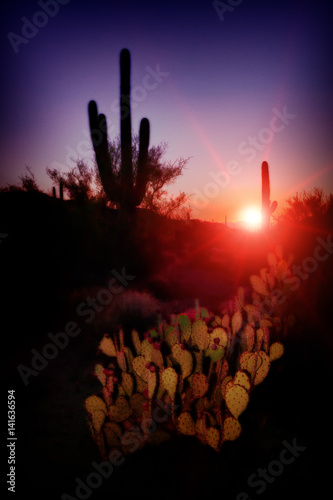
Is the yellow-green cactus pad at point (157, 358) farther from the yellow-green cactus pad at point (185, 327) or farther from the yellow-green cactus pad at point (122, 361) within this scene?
the yellow-green cactus pad at point (185, 327)

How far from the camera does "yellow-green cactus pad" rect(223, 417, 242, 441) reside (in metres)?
2.10

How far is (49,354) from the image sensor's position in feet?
14.1

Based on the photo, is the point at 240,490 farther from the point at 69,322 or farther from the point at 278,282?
the point at 69,322

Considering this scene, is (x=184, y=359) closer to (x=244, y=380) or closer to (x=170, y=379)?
(x=170, y=379)

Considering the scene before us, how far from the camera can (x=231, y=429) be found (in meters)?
2.12

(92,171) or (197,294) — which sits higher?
(92,171)

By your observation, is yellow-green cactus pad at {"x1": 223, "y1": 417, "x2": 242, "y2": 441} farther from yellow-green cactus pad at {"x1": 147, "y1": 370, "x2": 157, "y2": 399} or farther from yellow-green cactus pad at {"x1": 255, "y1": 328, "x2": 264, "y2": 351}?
yellow-green cactus pad at {"x1": 255, "y1": 328, "x2": 264, "y2": 351}

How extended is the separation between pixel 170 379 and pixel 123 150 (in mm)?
7335

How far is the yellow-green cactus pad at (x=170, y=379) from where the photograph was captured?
2244mm

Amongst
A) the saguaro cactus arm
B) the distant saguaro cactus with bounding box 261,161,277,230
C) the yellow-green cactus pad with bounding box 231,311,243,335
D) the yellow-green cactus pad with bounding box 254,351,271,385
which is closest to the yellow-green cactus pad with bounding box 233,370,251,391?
the yellow-green cactus pad with bounding box 254,351,271,385

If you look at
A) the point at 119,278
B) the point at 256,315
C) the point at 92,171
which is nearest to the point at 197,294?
the point at 119,278

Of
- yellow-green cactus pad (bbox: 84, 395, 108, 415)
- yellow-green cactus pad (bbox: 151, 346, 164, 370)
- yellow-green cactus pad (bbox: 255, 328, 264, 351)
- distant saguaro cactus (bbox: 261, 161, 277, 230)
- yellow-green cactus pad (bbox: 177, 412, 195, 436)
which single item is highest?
distant saguaro cactus (bbox: 261, 161, 277, 230)

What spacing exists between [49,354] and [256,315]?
2.96 metres

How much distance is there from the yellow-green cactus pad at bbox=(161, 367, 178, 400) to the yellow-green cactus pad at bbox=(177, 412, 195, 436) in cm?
16
